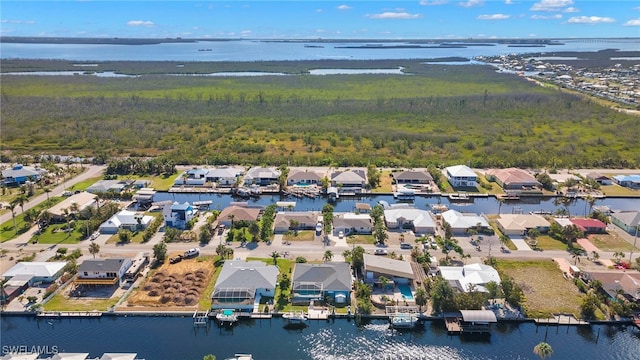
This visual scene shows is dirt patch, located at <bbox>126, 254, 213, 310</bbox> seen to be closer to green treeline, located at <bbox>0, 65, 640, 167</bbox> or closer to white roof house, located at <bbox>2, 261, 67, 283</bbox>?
white roof house, located at <bbox>2, 261, 67, 283</bbox>

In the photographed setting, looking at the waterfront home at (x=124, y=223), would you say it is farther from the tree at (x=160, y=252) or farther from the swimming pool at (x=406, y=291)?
the swimming pool at (x=406, y=291)

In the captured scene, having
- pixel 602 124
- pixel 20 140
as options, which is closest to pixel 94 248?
pixel 20 140

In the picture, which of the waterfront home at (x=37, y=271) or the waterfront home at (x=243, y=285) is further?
the waterfront home at (x=37, y=271)

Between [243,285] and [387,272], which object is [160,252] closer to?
[243,285]

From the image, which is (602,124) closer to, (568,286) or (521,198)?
(521,198)

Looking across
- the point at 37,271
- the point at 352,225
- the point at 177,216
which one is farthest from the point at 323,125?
the point at 37,271

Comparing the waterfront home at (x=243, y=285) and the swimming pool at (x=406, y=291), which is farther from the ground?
the waterfront home at (x=243, y=285)

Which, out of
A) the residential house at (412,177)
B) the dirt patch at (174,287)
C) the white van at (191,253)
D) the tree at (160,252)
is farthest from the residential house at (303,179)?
the tree at (160,252)
